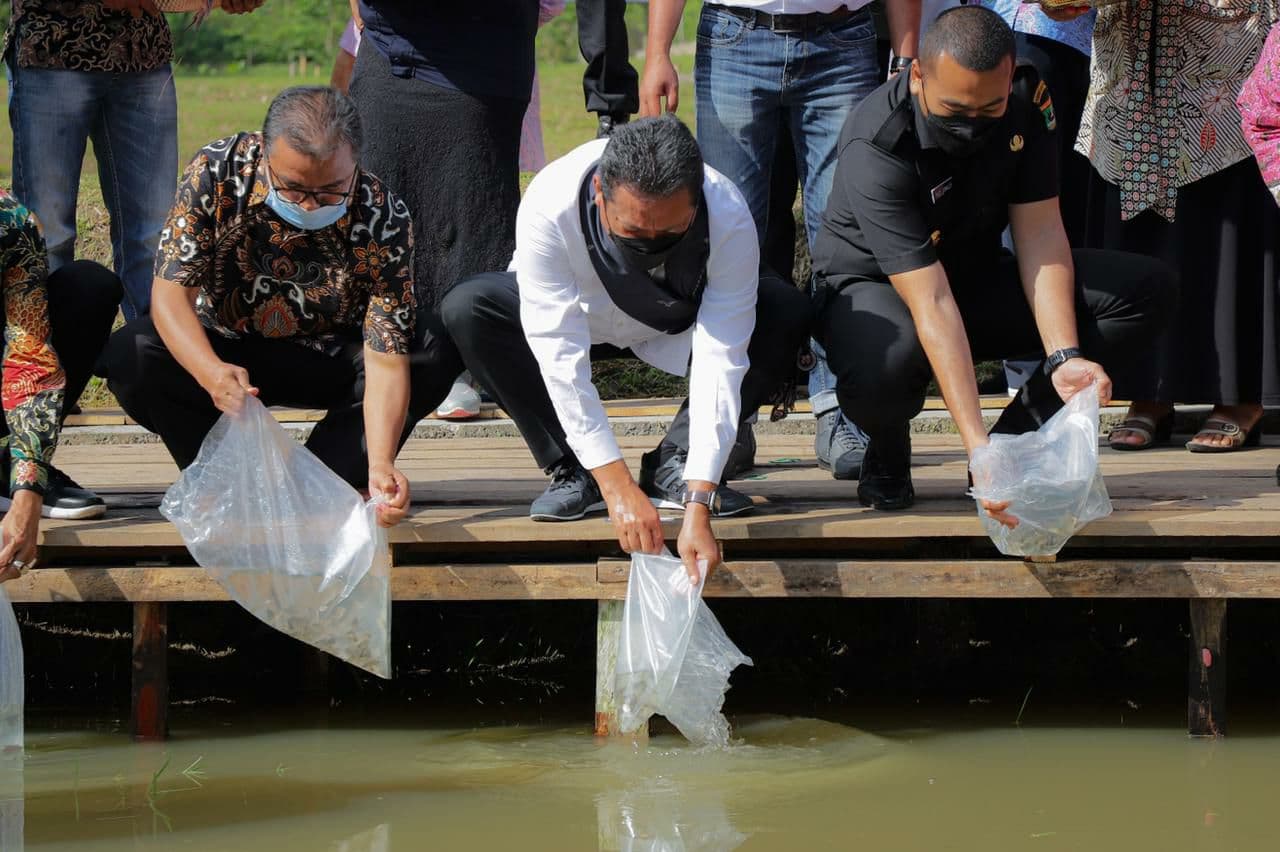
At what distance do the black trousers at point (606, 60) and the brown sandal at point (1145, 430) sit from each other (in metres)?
1.78

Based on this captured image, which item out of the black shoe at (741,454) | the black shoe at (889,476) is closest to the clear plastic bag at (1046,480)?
the black shoe at (889,476)

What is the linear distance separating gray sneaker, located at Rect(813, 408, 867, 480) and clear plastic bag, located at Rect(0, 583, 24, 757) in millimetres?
2143

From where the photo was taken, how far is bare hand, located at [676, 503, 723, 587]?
12.1ft

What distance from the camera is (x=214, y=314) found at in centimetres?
422

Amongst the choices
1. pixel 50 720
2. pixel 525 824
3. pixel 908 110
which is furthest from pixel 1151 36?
pixel 50 720

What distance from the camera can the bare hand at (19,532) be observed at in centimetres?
374

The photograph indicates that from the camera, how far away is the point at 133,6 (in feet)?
16.2

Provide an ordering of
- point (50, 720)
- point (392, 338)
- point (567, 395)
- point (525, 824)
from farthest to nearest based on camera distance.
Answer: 1. point (50, 720)
2. point (392, 338)
3. point (567, 395)
4. point (525, 824)

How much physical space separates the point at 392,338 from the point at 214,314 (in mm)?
506

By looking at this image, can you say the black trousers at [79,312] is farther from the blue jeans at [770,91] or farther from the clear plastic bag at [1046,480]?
the clear plastic bag at [1046,480]

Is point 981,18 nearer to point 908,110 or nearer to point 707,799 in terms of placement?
point 908,110

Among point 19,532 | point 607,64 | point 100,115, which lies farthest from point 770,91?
point 19,532

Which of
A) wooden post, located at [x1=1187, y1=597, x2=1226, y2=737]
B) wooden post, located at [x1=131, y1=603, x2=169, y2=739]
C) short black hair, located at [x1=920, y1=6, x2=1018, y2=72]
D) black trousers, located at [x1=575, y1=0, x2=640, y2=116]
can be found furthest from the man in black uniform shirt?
wooden post, located at [x1=131, y1=603, x2=169, y2=739]

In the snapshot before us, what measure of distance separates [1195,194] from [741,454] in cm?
158
